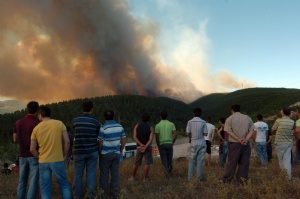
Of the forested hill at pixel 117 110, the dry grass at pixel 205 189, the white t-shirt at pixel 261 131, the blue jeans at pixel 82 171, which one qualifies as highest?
the forested hill at pixel 117 110

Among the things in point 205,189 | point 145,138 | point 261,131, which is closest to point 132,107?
point 261,131

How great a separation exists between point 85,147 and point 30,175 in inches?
48.4

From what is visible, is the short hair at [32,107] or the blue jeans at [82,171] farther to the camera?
the blue jeans at [82,171]

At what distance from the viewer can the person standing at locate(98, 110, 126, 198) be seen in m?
7.29

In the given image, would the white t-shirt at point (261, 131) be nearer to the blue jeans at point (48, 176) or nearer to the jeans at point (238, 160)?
the jeans at point (238, 160)

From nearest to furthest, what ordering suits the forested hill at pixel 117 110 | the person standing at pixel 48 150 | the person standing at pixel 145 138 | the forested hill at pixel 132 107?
the person standing at pixel 48 150 → the person standing at pixel 145 138 → the forested hill at pixel 117 110 → the forested hill at pixel 132 107

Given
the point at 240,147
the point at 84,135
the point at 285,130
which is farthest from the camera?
the point at 285,130

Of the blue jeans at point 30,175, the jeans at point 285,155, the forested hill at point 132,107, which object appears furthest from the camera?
the forested hill at point 132,107

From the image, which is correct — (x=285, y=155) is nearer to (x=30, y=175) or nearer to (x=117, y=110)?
(x=30, y=175)

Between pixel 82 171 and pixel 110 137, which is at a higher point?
pixel 110 137

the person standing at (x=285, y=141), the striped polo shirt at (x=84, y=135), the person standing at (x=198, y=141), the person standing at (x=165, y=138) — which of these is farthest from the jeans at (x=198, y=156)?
the striped polo shirt at (x=84, y=135)

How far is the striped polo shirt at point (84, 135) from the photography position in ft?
22.9

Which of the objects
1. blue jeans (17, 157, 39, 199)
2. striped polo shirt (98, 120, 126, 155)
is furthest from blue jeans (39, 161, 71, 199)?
striped polo shirt (98, 120, 126, 155)

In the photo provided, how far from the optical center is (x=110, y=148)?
7344mm
